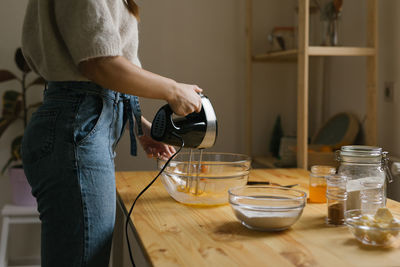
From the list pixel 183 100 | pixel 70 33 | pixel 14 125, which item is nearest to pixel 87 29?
pixel 70 33

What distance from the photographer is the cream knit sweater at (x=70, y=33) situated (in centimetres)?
98

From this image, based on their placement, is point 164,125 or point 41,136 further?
point 164,125

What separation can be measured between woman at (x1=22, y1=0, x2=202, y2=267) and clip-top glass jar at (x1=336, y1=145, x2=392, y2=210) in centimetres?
41

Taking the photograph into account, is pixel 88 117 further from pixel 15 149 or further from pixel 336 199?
pixel 15 149

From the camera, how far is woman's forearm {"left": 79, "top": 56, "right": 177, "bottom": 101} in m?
1.01

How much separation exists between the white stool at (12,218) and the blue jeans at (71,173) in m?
1.27

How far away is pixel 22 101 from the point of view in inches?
95.7

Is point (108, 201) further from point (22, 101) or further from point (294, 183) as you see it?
point (22, 101)

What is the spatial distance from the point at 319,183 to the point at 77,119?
64 cm

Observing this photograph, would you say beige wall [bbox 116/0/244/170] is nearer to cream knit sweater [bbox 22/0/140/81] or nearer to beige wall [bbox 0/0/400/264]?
beige wall [bbox 0/0/400/264]

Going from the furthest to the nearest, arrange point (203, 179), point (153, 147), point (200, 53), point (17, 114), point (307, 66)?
point (200, 53) < point (17, 114) < point (307, 66) < point (153, 147) < point (203, 179)

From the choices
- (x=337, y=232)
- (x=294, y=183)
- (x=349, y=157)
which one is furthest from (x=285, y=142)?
(x=337, y=232)

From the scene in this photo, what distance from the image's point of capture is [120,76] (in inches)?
40.1

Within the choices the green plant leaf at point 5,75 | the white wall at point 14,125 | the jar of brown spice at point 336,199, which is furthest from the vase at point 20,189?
the jar of brown spice at point 336,199
